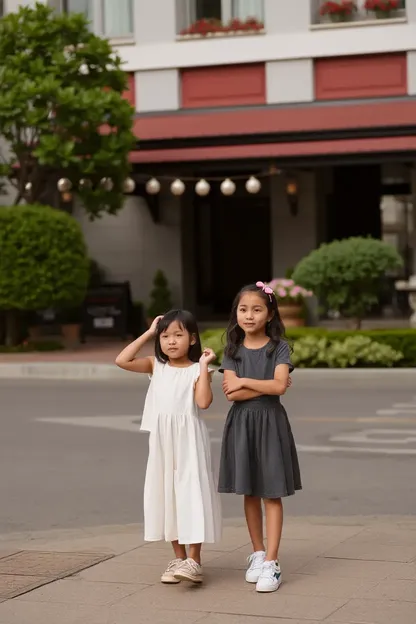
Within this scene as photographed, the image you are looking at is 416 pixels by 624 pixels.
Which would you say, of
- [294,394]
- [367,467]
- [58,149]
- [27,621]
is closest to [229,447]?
[27,621]

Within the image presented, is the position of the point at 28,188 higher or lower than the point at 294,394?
higher

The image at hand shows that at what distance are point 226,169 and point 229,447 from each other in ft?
66.8

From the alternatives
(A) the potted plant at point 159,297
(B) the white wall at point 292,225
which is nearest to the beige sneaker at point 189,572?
(A) the potted plant at point 159,297

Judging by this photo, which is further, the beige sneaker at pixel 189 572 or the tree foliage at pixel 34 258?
the tree foliage at pixel 34 258

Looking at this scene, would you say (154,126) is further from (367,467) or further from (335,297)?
(367,467)

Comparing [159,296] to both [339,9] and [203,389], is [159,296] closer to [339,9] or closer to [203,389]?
[339,9]

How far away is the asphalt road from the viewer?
9.46 metres

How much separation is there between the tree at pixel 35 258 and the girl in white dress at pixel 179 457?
672 inches

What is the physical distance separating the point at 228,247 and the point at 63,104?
282 inches

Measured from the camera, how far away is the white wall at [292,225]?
2844 cm

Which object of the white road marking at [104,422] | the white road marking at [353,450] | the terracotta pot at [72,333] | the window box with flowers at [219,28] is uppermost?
the window box with flowers at [219,28]

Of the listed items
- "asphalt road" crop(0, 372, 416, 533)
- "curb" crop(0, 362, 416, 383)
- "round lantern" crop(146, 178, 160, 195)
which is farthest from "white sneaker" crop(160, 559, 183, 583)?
"round lantern" crop(146, 178, 160, 195)

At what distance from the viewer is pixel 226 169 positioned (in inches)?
1051

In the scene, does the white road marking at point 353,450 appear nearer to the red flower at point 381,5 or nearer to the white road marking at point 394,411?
the white road marking at point 394,411
